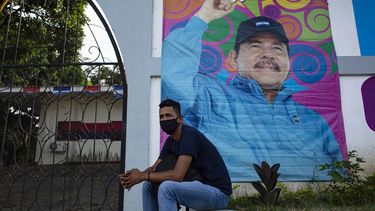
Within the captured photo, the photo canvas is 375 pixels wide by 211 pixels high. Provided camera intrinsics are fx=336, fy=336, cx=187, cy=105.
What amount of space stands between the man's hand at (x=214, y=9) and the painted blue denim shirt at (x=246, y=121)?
47cm

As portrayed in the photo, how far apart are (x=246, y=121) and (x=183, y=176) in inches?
80.0

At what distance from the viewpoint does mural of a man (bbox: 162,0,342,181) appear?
4.18 m

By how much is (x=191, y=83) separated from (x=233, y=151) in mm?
1018

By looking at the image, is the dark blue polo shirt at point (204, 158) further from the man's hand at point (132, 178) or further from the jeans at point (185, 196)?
the man's hand at point (132, 178)

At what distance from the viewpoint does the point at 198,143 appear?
259 cm

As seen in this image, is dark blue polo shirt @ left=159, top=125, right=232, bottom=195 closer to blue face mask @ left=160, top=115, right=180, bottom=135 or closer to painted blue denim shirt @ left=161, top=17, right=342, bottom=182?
blue face mask @ left=160, top=115, right=180, bottom=135

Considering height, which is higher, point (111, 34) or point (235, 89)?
point (111, 34)

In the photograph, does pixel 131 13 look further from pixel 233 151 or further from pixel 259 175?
pixel 259 175

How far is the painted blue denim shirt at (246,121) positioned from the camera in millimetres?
4172

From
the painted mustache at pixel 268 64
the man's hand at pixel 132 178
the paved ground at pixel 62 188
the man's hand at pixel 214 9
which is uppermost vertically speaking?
the man's hand at pixel 214 9

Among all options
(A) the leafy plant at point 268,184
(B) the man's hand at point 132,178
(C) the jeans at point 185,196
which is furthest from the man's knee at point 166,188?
(A) the leafy plant at point 268,184

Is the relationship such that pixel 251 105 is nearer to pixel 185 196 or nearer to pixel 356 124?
pixel 356 124

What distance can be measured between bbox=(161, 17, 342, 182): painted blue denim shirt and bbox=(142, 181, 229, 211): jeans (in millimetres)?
1706

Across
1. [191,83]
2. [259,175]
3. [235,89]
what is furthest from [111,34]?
[259,175]
